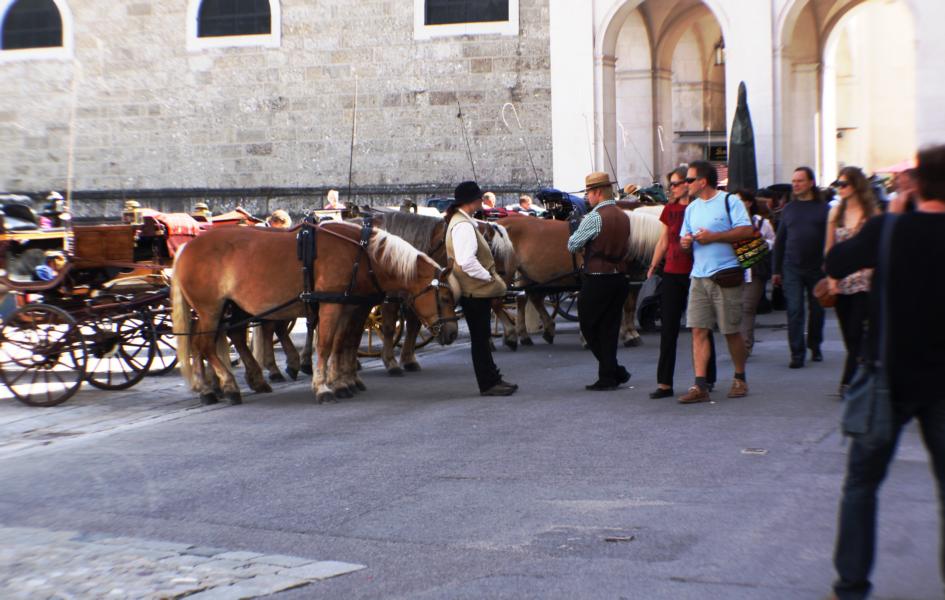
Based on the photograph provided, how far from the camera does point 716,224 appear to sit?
33.0 feet

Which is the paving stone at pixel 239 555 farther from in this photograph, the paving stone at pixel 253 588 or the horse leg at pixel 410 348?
the horse leg at pixel 410 348

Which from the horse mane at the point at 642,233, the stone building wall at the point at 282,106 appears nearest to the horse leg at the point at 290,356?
the horse mane at the point at 642,233

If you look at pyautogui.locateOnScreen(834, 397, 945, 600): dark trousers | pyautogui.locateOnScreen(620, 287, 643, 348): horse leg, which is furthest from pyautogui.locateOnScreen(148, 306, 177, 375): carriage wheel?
pyautogui.locateOnScreen(834, 397, 945, 600): dark trousers

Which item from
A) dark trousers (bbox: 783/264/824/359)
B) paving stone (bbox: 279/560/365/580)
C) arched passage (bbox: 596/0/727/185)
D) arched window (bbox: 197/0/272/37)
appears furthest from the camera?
arched window (bbox: 197/0/272/37)

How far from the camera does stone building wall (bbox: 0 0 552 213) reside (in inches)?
1119

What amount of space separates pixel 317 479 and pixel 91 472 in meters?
1.68

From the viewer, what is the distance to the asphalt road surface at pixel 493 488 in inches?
224

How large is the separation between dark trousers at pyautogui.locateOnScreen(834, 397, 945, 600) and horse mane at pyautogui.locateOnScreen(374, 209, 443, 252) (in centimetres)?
835

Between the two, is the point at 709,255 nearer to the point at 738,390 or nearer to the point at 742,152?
the point at 738,390

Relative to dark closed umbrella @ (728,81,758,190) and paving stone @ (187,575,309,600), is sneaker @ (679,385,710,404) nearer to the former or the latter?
paving stone @ (187,575,309,600)

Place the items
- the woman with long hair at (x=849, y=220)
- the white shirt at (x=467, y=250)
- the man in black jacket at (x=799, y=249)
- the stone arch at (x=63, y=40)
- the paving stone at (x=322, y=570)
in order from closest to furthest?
1. the paving stone at (x=322, y=570)
2. the woman with long hair at (x=849, y=220)
3. the white shirt at (x=467, y=250)
4. the man in black jacket at (x=799, y=249)
5. the stone arch at (x=63, y=40)

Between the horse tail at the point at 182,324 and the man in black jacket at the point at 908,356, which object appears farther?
the horse tail at the point at 182,324

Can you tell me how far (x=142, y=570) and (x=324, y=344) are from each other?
5301 mm

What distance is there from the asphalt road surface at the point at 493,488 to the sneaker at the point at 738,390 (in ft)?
0.65
